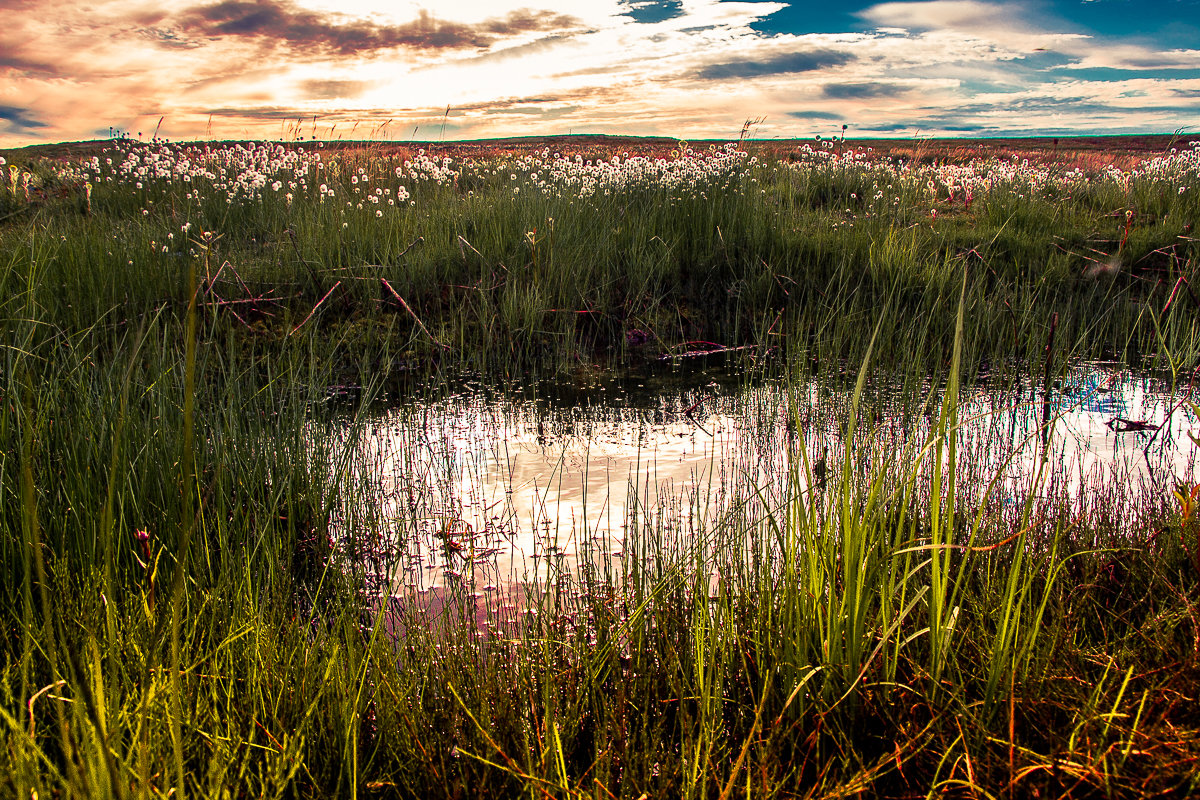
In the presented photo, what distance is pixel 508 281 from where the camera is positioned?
6.07m

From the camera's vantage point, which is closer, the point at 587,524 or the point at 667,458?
the point at 587,524

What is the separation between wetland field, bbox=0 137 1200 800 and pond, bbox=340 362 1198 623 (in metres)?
0.04

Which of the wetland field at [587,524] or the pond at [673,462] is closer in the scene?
the wetland field at [587,524]

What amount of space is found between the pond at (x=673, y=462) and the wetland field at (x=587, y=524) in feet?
0.12

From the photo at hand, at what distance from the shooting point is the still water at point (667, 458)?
2.80 metres

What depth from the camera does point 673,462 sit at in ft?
12.3

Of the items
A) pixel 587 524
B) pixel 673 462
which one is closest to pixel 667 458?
pixel 673 462

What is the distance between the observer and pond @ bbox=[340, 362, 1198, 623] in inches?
107

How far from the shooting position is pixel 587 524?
2.94 m

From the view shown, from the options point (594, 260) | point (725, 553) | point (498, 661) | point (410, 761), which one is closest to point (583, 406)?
point (594, 260)

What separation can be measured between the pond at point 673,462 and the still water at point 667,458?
0.01m

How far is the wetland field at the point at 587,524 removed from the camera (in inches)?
62.3

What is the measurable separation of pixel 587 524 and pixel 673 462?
93cm

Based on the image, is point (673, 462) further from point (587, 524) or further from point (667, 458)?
point (587, 524)
